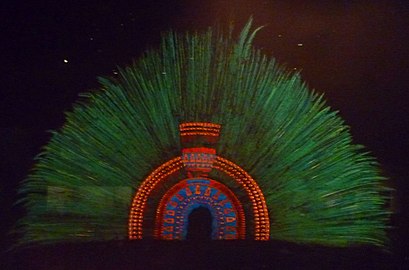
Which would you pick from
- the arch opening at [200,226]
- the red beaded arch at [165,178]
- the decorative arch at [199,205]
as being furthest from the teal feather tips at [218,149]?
the arch opening at [200,226]

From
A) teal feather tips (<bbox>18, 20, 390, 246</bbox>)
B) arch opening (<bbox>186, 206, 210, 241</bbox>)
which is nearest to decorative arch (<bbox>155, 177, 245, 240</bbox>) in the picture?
arch opening (<bbox>186, 206, 210, 241</bbox>)

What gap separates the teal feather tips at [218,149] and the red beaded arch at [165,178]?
47 millimetres

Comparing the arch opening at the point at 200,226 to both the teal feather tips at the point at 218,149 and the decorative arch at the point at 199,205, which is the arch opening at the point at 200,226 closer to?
the decorative arch at the point at 199,205

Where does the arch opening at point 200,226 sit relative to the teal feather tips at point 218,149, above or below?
below

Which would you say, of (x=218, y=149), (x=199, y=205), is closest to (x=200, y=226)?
(x=199, y=205)

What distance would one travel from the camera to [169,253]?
187 inches

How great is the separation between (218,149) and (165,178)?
1.53 ft

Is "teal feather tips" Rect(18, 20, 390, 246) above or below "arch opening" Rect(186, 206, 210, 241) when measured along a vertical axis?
above

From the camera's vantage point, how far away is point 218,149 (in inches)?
195

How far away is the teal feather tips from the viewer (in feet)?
16.1

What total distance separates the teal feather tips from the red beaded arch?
0.15 feet

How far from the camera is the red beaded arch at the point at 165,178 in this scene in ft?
16.1

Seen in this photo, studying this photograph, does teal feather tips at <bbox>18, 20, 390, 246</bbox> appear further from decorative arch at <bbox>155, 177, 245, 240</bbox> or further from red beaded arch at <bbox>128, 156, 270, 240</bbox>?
decorative arch at <bbox>155, 177, 245, 240</bbox>

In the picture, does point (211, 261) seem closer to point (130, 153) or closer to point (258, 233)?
point (258, 233)
